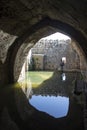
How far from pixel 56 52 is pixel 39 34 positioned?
742cm

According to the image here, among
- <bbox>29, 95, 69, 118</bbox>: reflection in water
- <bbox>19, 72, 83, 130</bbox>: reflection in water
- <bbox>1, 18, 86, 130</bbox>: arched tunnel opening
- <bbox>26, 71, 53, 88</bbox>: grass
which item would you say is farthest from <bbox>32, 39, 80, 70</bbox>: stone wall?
<bbox>29, 95, 69, 118</bbox>: reflection in water

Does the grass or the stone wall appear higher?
the stone wall

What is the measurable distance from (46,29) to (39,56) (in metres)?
7.51

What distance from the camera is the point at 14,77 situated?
35.8 feet

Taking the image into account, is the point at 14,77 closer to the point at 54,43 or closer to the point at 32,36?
the point at 32,36

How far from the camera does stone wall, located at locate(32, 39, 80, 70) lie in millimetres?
17281

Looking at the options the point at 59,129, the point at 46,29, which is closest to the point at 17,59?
the point at 46,29

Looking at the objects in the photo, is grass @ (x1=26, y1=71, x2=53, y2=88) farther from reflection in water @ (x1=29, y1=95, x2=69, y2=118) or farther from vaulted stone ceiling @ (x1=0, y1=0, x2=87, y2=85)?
reflection in water @ (x1=29, y1=95, x2=69, y2=118)

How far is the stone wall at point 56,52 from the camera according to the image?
17281 mm

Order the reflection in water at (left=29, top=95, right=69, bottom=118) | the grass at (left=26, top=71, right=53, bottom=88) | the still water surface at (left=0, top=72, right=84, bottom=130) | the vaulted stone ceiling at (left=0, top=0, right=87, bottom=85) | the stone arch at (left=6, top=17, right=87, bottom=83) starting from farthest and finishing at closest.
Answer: the grass at (left=26, top=71, right=53, bottom=88) → the stone arch at (left=6, top=17, right=87, bottom=83) → the vaulted stone ceiling at (left=0, top=0, right=87, bottom=85) → the reflection in water at (left=29, top=95, right=69, bottom=118) → the still water surface at (left=0, top=72, right=84, bottom=130)

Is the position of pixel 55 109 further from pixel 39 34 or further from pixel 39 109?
pixel 39 34

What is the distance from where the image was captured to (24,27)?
9.52 m

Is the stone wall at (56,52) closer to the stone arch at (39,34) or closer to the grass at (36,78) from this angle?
the grass at (36,78)

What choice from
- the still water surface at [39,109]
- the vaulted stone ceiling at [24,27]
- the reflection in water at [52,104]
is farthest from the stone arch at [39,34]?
the reflection in water at [52,104]
